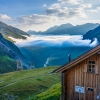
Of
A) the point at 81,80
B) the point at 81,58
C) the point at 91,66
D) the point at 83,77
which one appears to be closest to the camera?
the point at 81,58

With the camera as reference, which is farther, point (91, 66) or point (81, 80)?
point (81, 80)

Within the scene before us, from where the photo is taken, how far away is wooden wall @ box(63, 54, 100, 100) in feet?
93.9

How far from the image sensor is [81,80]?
29.8 m

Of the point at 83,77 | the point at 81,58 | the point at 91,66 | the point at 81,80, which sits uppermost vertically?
the point at 81,58

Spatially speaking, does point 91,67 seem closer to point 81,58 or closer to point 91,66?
point 91,66

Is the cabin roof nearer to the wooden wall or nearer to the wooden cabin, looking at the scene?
the wooden cabin

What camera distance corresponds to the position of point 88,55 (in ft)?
92.7

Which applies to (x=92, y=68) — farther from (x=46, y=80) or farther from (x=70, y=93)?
(x=46, y=80)

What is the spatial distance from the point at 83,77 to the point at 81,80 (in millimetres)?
547

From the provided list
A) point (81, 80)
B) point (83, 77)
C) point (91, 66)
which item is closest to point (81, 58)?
point (91, 66)

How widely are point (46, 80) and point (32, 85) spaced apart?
35.8 ft

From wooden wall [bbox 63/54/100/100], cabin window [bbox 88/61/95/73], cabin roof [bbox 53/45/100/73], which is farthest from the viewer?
cabin window [bbox 88/61/95/73]

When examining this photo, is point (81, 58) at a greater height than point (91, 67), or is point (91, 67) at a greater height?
point (81, 58)

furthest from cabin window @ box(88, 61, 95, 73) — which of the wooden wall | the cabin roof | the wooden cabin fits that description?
the cabin roof
